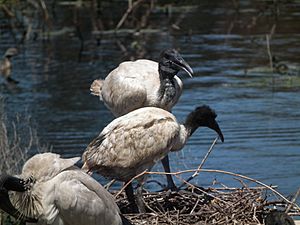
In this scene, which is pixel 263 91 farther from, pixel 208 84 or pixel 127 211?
pixel 127 211

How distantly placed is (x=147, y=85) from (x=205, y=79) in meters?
8.70

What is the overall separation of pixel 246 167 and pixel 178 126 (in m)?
3.97

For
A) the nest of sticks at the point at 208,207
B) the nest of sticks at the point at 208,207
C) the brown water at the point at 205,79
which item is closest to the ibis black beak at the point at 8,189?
the nest of sticks at the point at 208,207

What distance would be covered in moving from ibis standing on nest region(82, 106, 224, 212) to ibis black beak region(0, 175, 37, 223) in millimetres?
2070

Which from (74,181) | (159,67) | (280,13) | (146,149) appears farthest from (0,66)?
(74,181)

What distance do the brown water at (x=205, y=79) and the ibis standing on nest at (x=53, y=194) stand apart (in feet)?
16.3

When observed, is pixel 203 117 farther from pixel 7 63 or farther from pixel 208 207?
pixel 7 63

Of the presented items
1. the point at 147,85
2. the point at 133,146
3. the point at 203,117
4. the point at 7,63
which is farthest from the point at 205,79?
the point at 133,146

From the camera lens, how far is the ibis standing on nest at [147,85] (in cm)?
1170

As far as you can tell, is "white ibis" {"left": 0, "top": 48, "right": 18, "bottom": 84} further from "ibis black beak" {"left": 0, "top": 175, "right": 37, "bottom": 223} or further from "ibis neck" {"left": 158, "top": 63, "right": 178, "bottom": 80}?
"ibis black beak" {"left": 0, "top": 175, "right": 37, "bottom": 223}

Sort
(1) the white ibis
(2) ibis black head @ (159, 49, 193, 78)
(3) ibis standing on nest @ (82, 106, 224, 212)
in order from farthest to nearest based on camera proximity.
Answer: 1. (1) the white ibis
2. (2) ibis black head @ (159, 49, 193, 78)
3. (3) ibis standing on nest @ (82, 106, 224, 212)

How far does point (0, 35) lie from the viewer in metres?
27.5

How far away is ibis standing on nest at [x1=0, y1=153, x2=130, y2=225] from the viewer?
8.32 m

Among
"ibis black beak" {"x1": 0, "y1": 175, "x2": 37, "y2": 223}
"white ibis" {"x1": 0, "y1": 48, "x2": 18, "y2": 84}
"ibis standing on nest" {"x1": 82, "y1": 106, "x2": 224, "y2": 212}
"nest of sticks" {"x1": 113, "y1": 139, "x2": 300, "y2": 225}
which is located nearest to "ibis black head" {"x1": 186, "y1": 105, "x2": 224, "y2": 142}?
"ibis standing on nest" {"x1": 82, "y1": 106, "x2": 224, "y2": 212}
